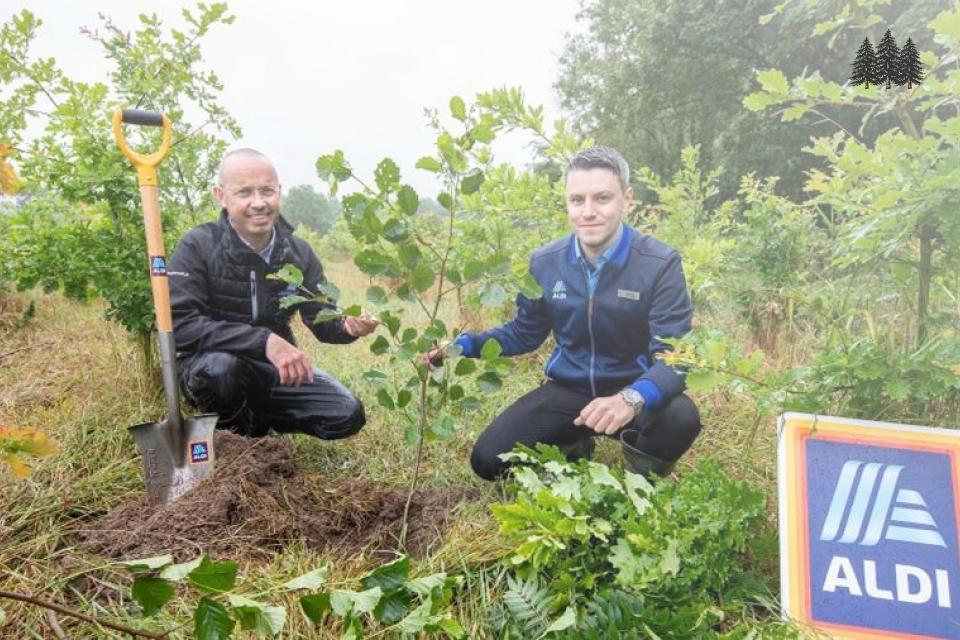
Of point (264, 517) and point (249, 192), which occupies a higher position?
point (249, 192)

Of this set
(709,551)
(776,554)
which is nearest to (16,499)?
(709,551)

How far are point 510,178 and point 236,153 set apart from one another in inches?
49.8

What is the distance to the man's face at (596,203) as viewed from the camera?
2.15 metres

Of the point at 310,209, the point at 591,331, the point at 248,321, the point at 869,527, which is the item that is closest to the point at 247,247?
the point at 248,321

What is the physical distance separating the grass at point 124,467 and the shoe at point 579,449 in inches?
3.4

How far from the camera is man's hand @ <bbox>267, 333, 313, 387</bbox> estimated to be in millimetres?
2420

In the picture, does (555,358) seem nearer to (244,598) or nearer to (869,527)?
(869,527)

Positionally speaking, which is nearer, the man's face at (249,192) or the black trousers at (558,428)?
the black trousers at (558,428)

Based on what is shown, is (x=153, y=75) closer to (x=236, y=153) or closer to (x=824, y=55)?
(x=236, y=153)

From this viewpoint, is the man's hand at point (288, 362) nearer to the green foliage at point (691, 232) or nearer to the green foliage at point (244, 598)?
the green foliage at point (244, 598)

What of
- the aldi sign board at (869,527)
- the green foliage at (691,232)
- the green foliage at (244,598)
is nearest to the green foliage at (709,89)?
the green foliage at (691,232)

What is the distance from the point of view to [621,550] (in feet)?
5.30

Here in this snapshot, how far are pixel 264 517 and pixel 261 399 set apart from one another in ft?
2.76

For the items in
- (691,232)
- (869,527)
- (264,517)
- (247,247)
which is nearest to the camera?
(869,527)
